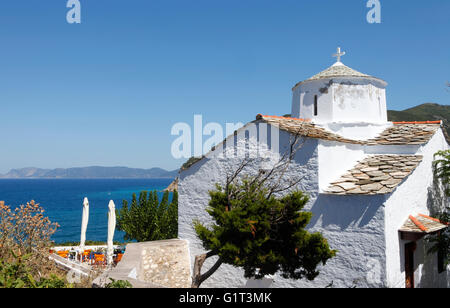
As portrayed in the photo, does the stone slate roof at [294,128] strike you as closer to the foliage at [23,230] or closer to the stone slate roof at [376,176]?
the stone slate roof at [376,176]

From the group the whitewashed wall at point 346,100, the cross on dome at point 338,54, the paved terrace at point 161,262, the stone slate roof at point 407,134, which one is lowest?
the paved terrace at point 161,262

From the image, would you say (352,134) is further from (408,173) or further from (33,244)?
(33,244)

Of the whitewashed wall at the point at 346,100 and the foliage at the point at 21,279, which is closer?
the foliage at the point at 21,279

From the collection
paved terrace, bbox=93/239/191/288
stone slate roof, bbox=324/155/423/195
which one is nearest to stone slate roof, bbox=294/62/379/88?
stone slate roof, bbox=324/155/423/195

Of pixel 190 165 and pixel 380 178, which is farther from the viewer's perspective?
pixel 190 165

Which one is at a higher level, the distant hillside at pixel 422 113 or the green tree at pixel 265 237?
the distant hillside at pixel 422 113

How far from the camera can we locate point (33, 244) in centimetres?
891

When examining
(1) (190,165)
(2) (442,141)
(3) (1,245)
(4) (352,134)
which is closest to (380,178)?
(4) (352,134)

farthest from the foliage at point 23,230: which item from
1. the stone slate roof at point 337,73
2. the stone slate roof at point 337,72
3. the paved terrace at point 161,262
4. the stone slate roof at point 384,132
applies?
the stone slate roof at point 337,72

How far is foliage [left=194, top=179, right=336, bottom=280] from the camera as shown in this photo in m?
6.67

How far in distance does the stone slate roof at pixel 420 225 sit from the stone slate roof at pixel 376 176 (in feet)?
4.48

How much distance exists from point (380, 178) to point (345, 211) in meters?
1.47

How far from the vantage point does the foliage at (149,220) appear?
53.6 feet
